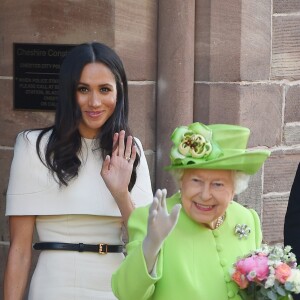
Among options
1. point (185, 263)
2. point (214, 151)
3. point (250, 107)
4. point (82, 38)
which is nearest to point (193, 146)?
point (214, 151)

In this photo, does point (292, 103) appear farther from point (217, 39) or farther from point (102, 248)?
point (102, 248)

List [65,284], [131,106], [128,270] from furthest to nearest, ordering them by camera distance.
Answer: [131,106] < [65,284] < [128,270]

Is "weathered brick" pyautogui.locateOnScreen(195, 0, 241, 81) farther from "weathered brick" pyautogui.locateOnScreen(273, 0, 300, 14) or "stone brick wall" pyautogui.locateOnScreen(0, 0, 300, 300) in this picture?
"weathered brick" pyautogui.locateOnScreen(273, 0, 300, 14)

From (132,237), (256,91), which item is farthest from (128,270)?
(256,91)

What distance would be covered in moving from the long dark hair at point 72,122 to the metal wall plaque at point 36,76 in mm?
1369

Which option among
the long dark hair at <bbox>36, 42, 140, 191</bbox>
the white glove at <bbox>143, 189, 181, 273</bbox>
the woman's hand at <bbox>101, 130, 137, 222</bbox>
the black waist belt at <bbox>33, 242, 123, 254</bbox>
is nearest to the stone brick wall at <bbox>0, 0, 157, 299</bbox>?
the long dark hair at <bbox>36, 42, 140, 191</bbox>

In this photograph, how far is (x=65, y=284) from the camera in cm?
473

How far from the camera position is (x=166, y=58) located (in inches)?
247

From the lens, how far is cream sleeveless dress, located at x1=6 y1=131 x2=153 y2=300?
187 inches

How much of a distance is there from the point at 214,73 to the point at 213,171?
7.89 feet

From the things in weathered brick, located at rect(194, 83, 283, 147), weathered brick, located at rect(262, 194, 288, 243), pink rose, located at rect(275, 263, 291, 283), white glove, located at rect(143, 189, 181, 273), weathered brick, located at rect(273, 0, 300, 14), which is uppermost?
weathered brick, located at rect(273, 0, 300, 14)

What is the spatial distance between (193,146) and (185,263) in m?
0.40

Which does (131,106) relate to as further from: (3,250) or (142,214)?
(142,214)

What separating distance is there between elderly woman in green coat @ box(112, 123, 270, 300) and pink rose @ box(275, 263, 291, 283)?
7.0 inches
